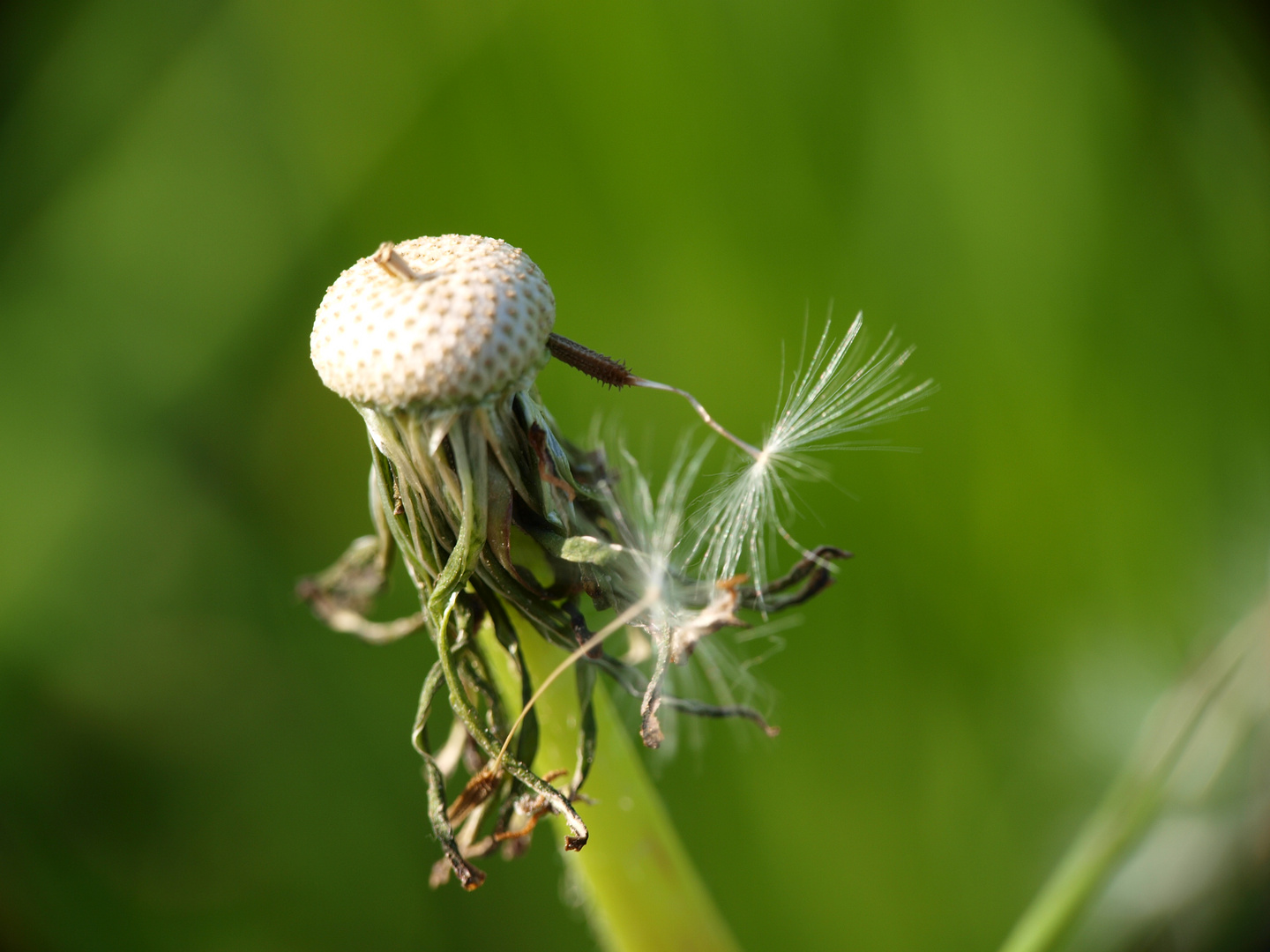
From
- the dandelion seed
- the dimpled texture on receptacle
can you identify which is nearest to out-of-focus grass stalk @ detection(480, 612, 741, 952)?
the dandelion seed

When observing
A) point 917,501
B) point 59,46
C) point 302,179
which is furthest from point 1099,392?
point 59,46

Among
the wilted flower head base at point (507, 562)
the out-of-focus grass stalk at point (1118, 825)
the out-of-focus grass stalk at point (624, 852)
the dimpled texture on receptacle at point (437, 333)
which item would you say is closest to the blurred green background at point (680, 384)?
the out-of-focus grass stalk at point (1118, 825)

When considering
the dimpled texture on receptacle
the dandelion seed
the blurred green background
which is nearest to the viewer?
the dimpled texture on receptacle

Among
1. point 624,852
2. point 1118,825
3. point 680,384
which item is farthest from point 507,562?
point 680,384

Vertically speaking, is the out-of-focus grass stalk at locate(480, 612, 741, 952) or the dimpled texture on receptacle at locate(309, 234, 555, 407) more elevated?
the dimpled texture on receptacle at locate(309, 234, 555, 407)

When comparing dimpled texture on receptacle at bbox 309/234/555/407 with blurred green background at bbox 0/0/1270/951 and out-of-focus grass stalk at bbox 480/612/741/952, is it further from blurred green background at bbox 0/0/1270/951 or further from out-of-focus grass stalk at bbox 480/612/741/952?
blurred green background at bbox 0/0/1270/951

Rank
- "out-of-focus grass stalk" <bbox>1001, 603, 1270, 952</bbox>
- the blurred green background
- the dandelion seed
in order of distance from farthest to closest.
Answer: the blurred green background → "out-of-focus grass stalk" <bbox>1001, 603, 1270, 952</bbox> → the dandelion seed

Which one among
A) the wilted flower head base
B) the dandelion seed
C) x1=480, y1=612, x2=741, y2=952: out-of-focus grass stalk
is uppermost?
the dandelion seed

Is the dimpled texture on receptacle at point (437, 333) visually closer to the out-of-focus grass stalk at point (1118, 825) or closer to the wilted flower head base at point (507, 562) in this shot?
the wilted flower head base at point (507, 562)
